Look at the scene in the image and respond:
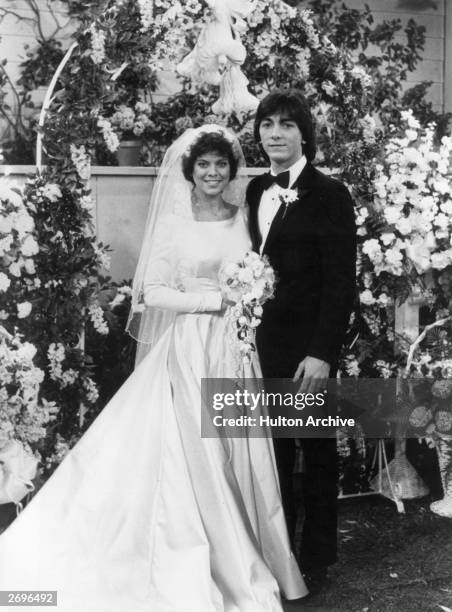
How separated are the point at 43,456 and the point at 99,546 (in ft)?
2.52

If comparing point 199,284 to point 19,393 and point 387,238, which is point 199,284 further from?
point 387,238

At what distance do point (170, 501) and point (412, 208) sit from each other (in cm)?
173

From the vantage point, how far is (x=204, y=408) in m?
2.85

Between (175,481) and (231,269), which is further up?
(231,269)

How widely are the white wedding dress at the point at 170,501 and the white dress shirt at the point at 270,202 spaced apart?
0.08m

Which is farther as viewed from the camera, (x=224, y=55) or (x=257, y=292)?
(x=224, y=55)

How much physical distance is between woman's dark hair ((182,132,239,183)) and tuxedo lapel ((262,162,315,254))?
10.2 inches

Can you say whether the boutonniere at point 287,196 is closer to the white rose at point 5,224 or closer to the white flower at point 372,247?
the white flower at point 372,247

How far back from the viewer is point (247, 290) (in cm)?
276

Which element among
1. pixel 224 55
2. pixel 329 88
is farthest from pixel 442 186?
pixel 224 55

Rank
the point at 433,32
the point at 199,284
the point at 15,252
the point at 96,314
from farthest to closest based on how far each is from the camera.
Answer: the point at 433,32, the point at 96,314, the point at 15,252, the point at 199,284

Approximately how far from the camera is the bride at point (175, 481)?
2654 millimetres

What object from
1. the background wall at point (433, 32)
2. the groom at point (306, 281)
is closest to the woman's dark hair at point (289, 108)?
the groom at point (306, 281)

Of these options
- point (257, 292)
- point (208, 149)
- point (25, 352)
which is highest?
point (208, 149)
